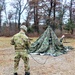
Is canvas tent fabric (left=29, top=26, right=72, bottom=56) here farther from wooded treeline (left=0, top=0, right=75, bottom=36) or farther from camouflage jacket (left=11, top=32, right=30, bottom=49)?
wooded treeline (left=0, top=0, right=75, bottom=36)

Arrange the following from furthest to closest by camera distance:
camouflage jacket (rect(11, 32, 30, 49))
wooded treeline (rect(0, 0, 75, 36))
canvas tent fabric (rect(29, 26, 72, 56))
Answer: wooded treeline (rect(0, 0, 75, 36))
canvas tent fabric (rect(29, 26, 72, 56))
camouflage jacket (rect(11, 32, 30, 49))

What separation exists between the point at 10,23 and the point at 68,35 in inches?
442

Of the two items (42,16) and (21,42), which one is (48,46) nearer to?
(21,42)

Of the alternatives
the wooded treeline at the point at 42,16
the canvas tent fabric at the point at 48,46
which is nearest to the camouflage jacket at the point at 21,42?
the canvas tent fabric at the point at 48,46

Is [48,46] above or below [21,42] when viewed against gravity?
below

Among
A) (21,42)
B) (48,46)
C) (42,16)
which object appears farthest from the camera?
(42,16)

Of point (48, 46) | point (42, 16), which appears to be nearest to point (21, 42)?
point (48, 46)

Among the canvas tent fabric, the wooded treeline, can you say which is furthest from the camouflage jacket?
the wooded treeline

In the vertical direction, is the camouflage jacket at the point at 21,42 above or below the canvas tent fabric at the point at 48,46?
above

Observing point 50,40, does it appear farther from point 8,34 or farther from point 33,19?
point 33,19

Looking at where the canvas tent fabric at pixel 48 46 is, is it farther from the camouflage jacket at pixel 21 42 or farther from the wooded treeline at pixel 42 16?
the wooded treeline at pixel 42 16

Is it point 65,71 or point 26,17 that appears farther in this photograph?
point 26,17

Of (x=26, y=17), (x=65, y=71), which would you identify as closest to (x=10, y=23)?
(x=26, y=17)

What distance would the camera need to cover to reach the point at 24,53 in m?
7.18
